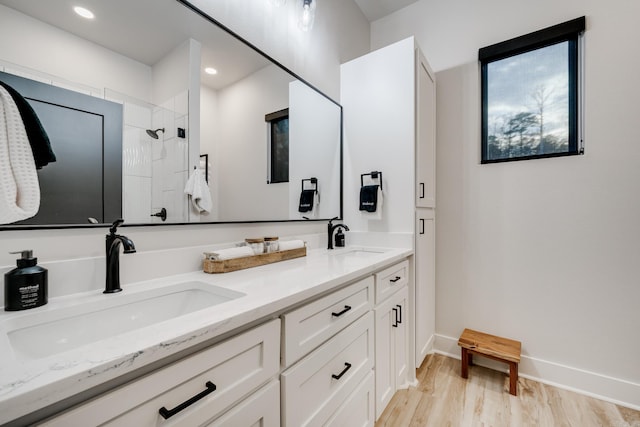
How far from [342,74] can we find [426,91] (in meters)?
0.65

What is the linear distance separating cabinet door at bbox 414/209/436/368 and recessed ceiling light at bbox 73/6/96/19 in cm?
177

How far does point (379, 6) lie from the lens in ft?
7.84

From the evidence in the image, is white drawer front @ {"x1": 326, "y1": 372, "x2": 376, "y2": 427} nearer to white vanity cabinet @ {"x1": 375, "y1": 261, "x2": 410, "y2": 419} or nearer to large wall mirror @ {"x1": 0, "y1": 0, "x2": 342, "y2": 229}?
white vanity cabinet @ {"x1": 375, "y1": 261, "x2": 410, "y2": 419}

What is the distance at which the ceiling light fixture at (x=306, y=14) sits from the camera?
69.1 inches

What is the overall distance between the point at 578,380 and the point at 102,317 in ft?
8.25

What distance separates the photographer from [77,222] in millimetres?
846

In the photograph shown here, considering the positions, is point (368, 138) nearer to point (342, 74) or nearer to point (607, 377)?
point (342, 74)

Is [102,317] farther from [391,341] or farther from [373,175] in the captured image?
[373,175]

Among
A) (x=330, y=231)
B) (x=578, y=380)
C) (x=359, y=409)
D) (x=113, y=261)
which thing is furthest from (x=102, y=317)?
(x=578, y=380)

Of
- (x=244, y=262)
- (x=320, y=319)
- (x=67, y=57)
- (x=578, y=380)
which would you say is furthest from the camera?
(x=578, y=380)

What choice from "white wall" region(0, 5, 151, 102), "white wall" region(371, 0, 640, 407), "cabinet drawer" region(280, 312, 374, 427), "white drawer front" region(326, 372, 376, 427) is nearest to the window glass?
"white wall" region(371, 0, 640, 407)

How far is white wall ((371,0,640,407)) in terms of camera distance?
1.61 m

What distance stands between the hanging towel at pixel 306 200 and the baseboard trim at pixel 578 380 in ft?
5.46

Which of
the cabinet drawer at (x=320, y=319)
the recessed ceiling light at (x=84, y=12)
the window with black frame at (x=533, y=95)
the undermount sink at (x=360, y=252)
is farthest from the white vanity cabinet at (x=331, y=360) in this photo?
the window with black frame at (x=533, y=95)
